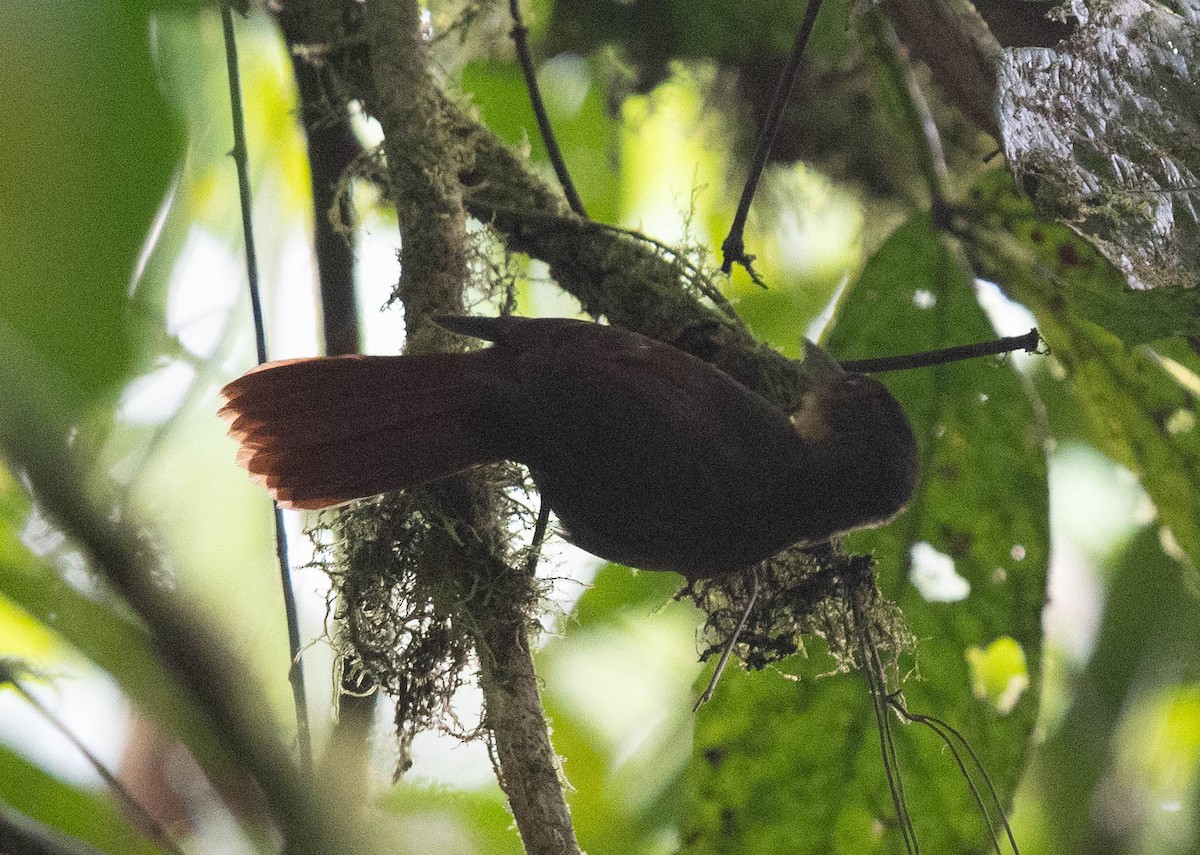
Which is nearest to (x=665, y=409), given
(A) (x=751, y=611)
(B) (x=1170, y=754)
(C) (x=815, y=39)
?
(A) (x=751, y=611)

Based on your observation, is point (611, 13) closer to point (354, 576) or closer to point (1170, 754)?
point (354, 576)

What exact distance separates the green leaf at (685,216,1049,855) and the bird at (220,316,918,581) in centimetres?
30

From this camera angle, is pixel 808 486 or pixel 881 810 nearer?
pixel 808 486

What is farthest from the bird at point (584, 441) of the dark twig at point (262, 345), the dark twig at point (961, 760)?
the dark twig at point (961, 760)

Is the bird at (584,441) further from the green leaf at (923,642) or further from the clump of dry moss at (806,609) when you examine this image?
the green leaf at (923,642)

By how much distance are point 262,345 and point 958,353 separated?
94 centimetres

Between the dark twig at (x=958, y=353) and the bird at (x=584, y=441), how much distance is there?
0.48 ft

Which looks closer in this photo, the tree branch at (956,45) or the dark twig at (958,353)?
the dark twig at (958,353)

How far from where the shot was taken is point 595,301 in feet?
5.74

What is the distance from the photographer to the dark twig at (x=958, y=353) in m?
1.51

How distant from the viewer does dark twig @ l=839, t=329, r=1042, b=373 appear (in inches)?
59.6

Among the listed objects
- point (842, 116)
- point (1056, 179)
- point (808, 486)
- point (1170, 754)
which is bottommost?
point (1170, 754)

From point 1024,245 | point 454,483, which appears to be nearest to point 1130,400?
point 1024,245

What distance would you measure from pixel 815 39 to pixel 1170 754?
1752 millimetres
